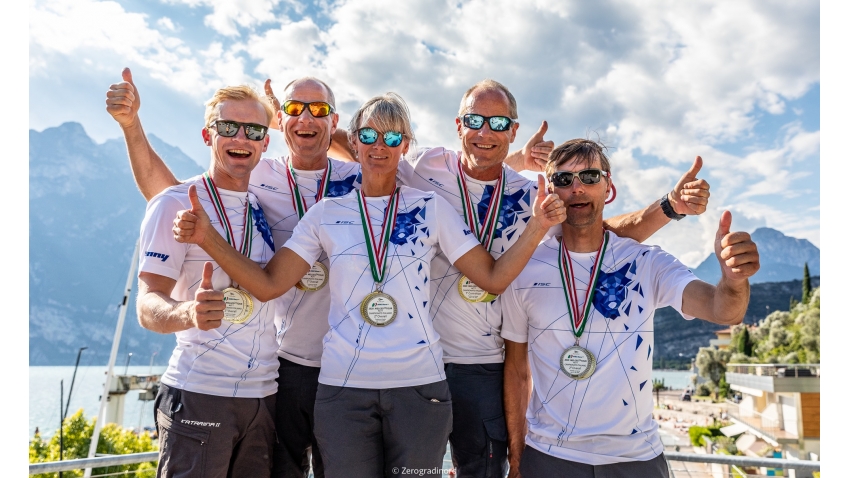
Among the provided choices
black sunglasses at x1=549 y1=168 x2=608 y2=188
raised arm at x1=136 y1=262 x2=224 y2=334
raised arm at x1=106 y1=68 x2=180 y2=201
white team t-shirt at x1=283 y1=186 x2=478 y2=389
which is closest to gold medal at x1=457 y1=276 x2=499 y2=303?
white team t-shirt at x1=283 y1=186 x2=478 y2=389

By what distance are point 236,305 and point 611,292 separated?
A: 2.23m

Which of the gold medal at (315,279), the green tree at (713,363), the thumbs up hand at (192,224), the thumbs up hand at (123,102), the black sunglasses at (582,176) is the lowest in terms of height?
the green tree at (713,363)

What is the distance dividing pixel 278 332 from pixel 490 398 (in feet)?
4.83

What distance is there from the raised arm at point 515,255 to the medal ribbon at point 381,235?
453 mm

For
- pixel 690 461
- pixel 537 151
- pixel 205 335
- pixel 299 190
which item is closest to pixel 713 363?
pixel 690 461

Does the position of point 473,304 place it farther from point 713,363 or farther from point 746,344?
point 713,363

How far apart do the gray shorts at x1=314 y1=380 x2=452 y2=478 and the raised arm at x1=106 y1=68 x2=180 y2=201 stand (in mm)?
2209

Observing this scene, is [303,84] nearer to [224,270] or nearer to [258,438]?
[224,270]

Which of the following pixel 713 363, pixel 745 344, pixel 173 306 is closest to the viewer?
pixel 173 306

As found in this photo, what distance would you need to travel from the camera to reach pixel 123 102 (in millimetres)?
4031

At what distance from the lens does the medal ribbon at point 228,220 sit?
3686 mm

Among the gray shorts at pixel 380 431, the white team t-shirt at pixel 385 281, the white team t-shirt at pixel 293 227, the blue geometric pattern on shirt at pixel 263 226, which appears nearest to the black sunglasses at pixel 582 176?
the white team t-shirt at pixel 385 281

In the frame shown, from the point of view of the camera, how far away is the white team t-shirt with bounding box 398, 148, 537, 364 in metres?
3.96

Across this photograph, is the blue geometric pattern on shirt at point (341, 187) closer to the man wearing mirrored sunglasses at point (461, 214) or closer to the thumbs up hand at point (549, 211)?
the man wearing mirrored sunglasses at point (461, 214)
